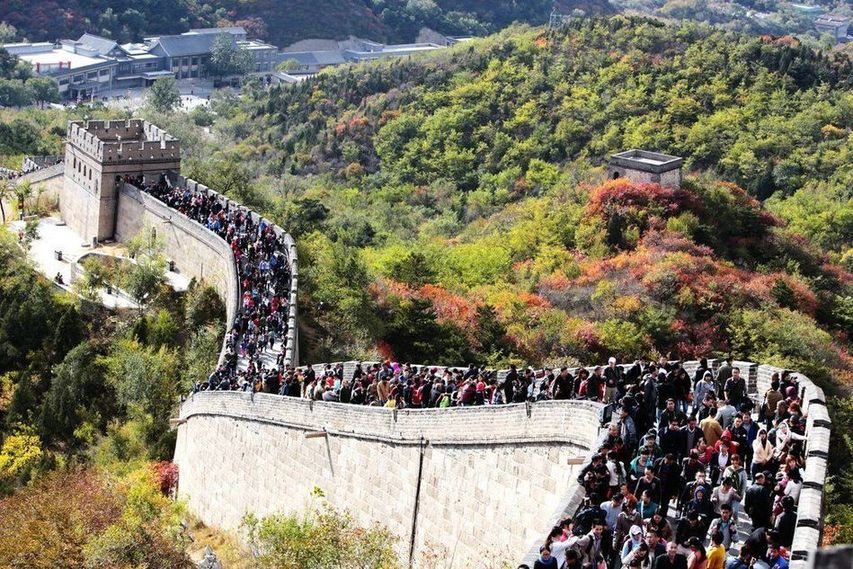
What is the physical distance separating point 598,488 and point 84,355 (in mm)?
32661

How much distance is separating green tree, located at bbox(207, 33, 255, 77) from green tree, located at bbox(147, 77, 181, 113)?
25.5 m

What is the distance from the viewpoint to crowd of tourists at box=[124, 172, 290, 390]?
43.2 meters

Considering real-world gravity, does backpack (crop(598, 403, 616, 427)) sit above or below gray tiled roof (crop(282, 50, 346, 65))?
above

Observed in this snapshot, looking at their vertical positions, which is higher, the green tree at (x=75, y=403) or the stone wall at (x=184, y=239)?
the stone wall at (x=184, y=239)

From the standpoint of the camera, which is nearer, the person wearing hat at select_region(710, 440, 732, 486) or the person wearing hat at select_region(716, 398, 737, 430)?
the person wearing hat at select_region(710, 440, 732, 486)

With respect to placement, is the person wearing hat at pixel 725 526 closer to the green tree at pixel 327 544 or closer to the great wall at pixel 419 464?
the great wall at pixel 419 464

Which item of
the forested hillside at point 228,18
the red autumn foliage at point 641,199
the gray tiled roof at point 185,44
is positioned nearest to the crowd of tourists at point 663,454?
the red autumn foliage at point 641,199

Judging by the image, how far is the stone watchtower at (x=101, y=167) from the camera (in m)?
62.8

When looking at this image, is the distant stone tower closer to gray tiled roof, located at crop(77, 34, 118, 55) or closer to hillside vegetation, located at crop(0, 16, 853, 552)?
hillside vegetation, located at crop(0, 16, 853, 552)

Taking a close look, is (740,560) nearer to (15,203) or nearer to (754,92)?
(15,203)

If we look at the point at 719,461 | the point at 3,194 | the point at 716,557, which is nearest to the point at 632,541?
the point at 716,557

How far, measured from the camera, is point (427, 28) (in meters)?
198

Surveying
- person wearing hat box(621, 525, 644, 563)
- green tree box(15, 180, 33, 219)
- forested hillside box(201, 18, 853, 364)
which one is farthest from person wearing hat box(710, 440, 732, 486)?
green tree box(15, 180, 33, 219)

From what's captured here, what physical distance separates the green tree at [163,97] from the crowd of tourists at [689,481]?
4107 inches
